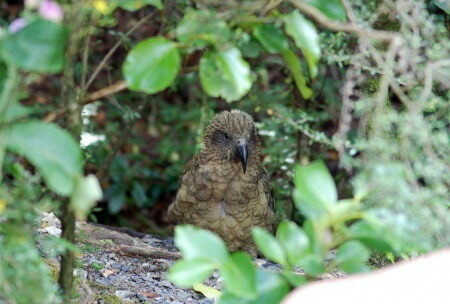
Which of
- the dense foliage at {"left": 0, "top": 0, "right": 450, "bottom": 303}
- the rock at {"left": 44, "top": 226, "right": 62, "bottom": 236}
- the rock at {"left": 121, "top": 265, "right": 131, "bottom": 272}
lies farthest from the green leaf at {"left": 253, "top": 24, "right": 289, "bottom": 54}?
the rock at {"left": 44, "top": 226, "right": 62, "bottom": 236}

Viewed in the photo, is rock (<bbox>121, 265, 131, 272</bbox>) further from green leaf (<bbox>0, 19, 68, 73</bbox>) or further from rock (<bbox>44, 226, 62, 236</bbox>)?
green leaf (<bbox>0, 19, 68, 73</bbox>)

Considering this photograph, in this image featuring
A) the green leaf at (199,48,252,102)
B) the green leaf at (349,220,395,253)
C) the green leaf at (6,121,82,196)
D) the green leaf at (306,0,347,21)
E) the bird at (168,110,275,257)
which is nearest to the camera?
the green leaf at (6,121,82,196)

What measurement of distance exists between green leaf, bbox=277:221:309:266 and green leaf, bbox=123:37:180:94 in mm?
499

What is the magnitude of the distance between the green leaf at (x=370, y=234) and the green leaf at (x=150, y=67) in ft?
2.07

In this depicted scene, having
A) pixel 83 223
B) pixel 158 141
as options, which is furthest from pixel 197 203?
pixel 158 141

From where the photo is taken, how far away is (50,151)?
196 cm

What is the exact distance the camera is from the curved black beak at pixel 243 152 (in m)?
4.71

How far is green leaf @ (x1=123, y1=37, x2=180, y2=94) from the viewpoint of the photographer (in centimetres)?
214

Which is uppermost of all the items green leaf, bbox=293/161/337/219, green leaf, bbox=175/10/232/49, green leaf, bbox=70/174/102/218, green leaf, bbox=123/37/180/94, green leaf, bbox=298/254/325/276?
green leaf, bbox=175/10/232/49

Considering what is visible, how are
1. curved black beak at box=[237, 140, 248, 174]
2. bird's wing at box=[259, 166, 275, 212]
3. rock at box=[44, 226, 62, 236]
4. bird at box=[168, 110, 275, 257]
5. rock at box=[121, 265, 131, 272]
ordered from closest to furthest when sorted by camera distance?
rock at box=[121, 265, 131, 272] < rock at box=[44, 226, 62, 236] < curved black beak at box=[237, 140, 248, 174] < bird at box=[168, 110, 275, 257] < bird's wing at box=[259, 166, 275, 212]

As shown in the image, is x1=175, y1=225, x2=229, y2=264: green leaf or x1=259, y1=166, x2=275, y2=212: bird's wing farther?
x1=259, y1=166, x2=275, y2=212: bird's wing

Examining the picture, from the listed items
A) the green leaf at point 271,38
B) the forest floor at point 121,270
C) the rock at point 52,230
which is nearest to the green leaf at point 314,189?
the green leaf at point 271,38

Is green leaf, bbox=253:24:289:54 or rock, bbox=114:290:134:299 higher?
green leaf, bbox=253:24:289:54

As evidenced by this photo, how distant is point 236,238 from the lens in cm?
487
